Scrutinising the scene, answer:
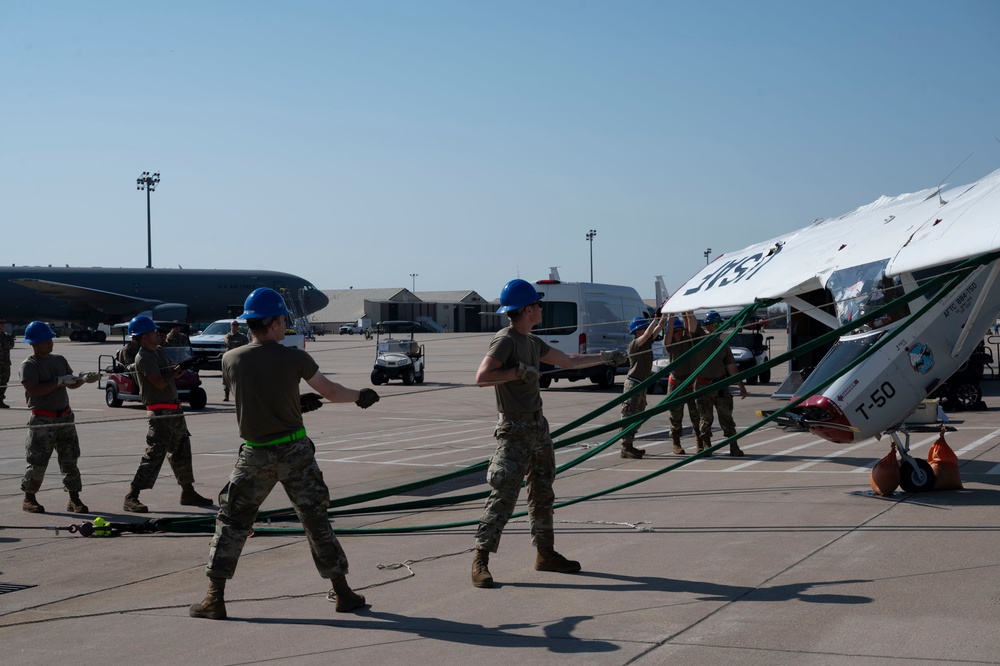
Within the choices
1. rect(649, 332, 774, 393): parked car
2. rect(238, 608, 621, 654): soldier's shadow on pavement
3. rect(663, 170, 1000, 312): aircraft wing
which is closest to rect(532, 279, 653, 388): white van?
rect(649, 332, 774, 393): parked car

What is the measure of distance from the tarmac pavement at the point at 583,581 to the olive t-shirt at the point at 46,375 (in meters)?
1.09

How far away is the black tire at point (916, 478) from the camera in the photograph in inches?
378

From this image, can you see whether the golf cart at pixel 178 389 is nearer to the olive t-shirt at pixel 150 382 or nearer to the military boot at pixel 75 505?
the olive t-shirt at pixel 150 382

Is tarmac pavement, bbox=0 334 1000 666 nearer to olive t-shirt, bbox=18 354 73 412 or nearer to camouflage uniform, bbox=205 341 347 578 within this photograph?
camouflage uniform, bbox=205 341 347 578

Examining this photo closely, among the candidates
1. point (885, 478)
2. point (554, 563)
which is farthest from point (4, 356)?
point (885, 478)

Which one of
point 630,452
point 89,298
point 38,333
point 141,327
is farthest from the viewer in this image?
point 89,298

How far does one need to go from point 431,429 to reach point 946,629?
508 inches

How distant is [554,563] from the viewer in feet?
22.4

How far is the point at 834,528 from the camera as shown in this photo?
8078 mm

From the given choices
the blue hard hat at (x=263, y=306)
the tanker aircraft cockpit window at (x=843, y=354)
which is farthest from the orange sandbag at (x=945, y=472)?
the blue hard hat at (x=263, y=306)

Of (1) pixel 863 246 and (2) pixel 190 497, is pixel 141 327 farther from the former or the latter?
(1) pixel 863 246

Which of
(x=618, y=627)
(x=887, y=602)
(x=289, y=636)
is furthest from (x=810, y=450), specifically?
(x=289, y=636)

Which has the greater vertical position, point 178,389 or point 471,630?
point 178,389

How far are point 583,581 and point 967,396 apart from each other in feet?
52.5
